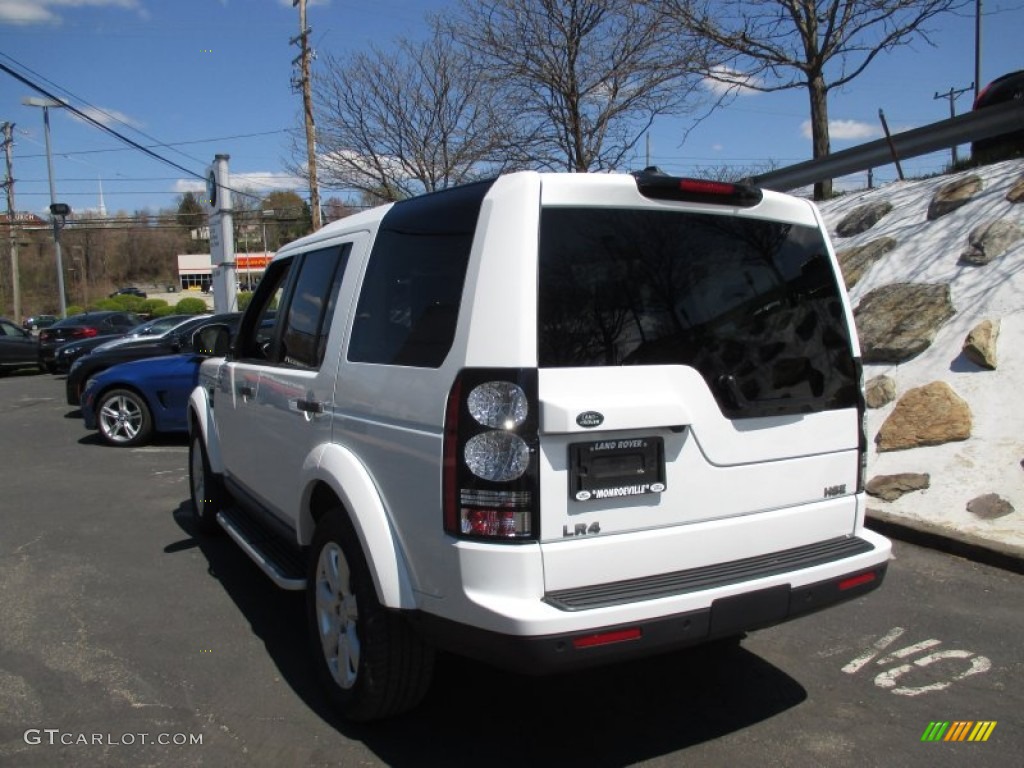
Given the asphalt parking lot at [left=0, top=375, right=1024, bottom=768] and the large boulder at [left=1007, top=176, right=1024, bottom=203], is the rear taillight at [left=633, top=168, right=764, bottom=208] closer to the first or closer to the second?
the asphalt parking lot at [left=0, top=375, right=1024, bottom=768]

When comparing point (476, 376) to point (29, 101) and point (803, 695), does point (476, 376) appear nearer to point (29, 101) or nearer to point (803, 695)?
point (803, 695)

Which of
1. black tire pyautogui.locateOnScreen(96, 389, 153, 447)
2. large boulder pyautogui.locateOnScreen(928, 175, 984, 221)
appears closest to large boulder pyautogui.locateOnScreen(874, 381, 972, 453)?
large boulder pyautogui.locateOnScreen(928, 175, 984, 221)

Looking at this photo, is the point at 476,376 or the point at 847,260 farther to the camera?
the point at 847,260

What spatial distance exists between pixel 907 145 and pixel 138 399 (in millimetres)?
10181

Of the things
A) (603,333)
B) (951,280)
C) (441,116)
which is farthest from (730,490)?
(441,116)

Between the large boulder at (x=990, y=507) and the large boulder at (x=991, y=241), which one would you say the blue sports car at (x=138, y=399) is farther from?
the large boulder at (x=991, y=241)

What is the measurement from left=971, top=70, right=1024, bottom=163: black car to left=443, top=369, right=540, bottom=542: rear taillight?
30.4ft

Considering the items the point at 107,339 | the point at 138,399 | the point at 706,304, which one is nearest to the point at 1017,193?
the point at 706,304

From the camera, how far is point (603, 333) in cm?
266

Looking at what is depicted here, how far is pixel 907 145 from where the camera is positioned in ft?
33.4

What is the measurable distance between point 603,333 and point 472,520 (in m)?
0.75

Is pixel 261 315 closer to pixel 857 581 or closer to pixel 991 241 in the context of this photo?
pixel 857 581

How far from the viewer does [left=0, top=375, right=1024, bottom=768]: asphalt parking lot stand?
3057 mm

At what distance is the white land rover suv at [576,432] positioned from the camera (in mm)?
2500
